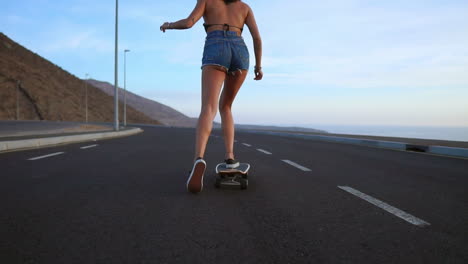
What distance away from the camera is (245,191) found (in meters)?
4.45

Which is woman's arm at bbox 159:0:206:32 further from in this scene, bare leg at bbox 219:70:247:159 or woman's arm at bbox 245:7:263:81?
bare leg at bbox 219:70:247:159

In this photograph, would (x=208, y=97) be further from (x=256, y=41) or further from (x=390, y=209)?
(x=390, y=209)

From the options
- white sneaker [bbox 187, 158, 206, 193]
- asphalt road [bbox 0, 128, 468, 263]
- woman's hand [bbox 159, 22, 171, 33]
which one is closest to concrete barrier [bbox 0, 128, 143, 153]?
asphalt road [bbox 0, 128, 468, 263]

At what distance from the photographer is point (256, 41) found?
15.7 feet

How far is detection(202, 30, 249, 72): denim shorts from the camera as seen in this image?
13.9ft

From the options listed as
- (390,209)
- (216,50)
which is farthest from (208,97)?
(390,209)

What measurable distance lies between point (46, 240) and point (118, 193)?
1.61 m

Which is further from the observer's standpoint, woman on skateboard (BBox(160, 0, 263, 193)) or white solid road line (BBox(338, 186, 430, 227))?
woman on skateboard (BBox(160, 0, 263, 193))

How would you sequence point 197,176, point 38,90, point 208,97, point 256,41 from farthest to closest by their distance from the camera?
point 38,90 → point 256,41 → point 208,97 → point 197,176

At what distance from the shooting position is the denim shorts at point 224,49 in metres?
4.24

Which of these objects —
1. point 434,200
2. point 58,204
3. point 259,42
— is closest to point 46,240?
point 58,204

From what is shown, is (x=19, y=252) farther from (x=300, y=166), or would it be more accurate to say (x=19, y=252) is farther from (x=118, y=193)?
(x=300, y=166)

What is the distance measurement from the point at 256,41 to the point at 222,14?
0.61 metres

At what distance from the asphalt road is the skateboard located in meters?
0.14
